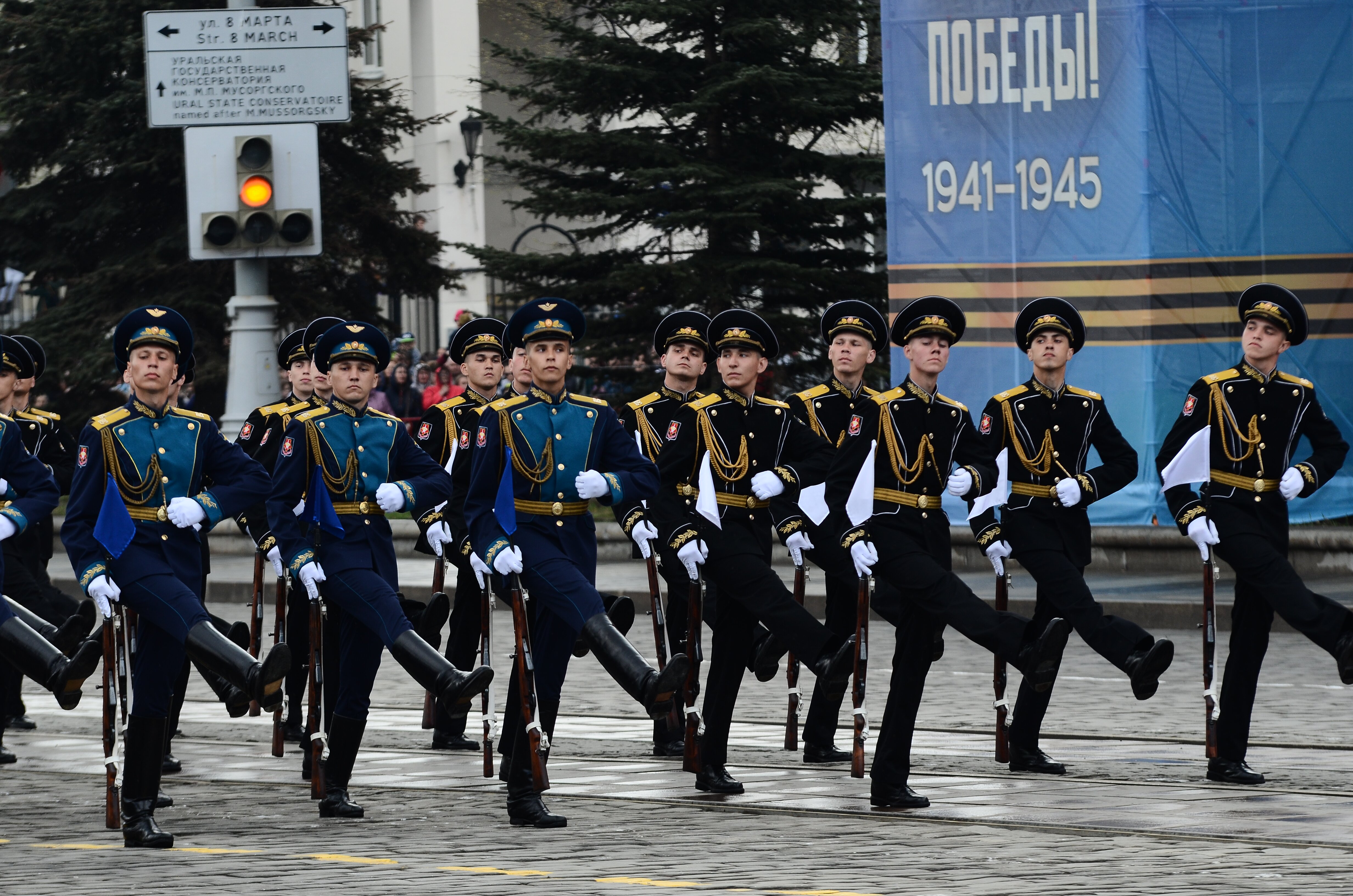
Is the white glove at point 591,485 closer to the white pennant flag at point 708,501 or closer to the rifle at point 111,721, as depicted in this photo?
the white pennant flag at point 708,501

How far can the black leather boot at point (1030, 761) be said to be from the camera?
10148mm

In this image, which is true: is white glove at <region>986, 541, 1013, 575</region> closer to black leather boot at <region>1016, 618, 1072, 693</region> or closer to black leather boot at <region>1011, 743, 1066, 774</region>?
black leather boot at <region>1016, 618, 1072, 693</region>

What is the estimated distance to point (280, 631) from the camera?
11.1 m

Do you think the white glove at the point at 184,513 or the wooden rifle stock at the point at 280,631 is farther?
the wooden rifle stock at the point at 280,631

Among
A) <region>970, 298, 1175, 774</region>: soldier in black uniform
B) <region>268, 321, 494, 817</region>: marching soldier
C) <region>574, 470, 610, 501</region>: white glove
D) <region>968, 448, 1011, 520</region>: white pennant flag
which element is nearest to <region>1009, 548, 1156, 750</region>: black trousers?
<region>970, 298, 1175, 774</region>: soldier in black uniform

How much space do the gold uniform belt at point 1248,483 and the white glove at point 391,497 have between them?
356 centimetres

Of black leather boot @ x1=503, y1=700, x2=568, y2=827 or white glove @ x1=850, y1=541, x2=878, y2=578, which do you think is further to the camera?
white glove @ x1=850, y1=541, x2=878, y2=578

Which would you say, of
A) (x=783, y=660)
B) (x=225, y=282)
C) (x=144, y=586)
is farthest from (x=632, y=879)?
(x=225, y=282)

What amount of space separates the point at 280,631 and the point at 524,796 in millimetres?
2460

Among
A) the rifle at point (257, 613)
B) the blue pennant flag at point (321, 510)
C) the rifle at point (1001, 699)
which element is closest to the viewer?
the blue pennant flag at point (321, 510)

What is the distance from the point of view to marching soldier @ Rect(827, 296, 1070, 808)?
9352 millimetres

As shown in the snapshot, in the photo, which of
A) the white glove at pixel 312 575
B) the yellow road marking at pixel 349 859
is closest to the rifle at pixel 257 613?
the white glove at pixel 312 575

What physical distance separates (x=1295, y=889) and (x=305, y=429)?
14.4ft

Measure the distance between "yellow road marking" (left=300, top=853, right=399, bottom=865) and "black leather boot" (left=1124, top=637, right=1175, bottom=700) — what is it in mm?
3210
